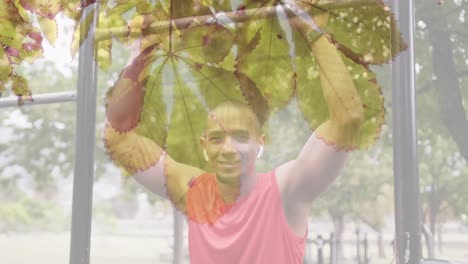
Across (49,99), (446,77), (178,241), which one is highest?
(446,77)

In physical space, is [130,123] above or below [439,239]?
above

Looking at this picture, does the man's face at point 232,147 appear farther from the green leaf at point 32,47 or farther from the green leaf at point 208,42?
the green leaf at point 208,42

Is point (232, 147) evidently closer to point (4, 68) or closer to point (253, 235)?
point (253, 235)

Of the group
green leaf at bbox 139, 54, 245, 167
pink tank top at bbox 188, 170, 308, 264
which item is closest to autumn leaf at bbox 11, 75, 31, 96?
green leaf at bbox 139, 54, 245, 167

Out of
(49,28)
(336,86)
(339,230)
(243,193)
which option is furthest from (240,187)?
(339,230)

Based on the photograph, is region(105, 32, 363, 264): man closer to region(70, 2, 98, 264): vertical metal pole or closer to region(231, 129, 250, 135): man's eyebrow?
region(231, 129, 250, 135): man's eyebrow

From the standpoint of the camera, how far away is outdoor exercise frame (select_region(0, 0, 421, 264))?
0.94 metres

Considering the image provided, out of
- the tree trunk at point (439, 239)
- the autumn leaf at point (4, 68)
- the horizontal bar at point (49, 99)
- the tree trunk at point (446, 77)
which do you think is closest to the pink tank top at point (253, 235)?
the horizontal bar at point (49, 99)

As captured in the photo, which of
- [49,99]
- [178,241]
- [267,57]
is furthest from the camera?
[178,241]

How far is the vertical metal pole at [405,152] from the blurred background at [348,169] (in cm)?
26

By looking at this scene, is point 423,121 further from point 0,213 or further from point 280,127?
point 0,213

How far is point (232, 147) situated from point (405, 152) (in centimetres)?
30

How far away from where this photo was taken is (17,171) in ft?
9.44

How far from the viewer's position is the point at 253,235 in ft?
3.33
